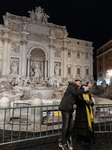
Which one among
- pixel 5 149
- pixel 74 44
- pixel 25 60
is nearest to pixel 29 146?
pixel 5 149

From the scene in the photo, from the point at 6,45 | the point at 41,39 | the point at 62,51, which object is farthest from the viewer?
the point at 62,51

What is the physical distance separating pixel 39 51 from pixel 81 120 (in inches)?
855

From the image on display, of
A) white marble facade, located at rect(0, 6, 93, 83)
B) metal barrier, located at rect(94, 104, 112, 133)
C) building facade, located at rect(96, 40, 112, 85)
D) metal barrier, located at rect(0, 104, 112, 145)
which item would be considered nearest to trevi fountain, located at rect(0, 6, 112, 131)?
white marble facade, located at rect(0, 6, 93, 83)

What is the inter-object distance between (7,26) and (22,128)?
20.8m

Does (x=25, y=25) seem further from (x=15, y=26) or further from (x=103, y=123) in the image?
(x=103, y=123)

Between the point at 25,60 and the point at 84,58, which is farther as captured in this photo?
the point at 84,58

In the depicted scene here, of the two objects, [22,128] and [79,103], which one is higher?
[79,103]

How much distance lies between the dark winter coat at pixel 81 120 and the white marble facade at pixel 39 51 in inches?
689

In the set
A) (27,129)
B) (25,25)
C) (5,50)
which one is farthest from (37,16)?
(27,129)

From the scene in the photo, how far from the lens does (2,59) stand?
20719 millimetres

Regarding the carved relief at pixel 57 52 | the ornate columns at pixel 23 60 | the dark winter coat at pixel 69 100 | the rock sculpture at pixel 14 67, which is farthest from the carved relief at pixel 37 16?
the dark winter coat at pixel 69 100

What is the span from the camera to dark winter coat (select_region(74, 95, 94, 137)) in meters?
3.21

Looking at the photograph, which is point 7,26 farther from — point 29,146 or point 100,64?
point 100,64

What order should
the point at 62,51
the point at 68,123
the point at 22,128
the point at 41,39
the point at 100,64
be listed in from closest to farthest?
the point at 68,123, the point at 22,128, the point at 41,39, the point at 62,51, the point at 100,64
